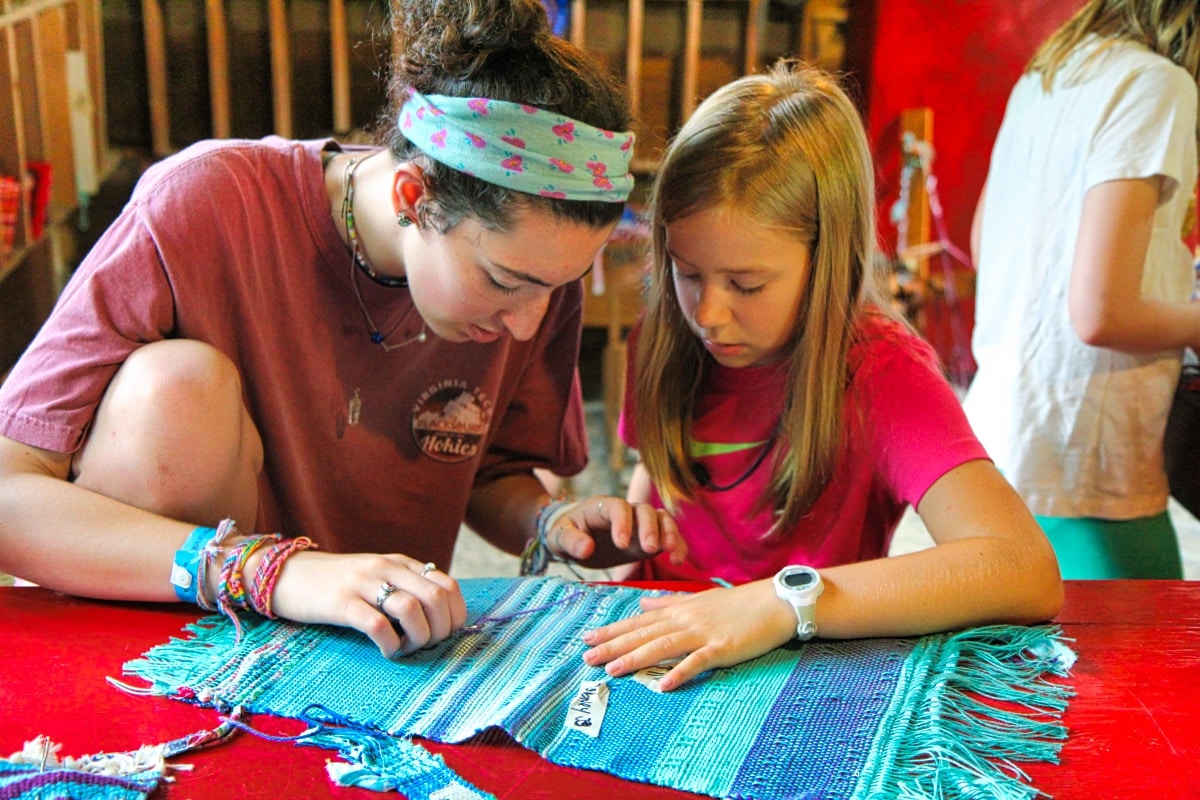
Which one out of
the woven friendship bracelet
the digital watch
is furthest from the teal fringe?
the digital watch

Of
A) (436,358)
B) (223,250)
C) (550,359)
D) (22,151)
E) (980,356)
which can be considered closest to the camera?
(223,250)

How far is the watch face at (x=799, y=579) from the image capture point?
1.02m

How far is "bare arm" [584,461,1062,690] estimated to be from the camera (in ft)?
3.23

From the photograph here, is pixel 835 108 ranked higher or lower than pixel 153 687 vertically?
higher

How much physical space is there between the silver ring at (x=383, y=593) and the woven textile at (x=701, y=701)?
0.05 m

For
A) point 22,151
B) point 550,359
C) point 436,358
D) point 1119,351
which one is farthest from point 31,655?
point 22,151

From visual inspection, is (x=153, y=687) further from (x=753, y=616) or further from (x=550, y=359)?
(x=550, y=359)

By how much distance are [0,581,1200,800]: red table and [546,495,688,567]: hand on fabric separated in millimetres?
392

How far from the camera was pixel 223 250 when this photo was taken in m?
1.19

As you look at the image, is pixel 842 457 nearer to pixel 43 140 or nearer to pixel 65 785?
pixel 65 785

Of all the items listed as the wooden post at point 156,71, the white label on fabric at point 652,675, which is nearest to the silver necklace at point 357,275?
the white label on fabric at point 652,675

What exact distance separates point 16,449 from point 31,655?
196 mm

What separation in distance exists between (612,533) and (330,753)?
0.46 m

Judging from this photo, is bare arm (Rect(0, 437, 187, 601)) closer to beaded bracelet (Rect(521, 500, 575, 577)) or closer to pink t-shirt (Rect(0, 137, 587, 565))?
pink t-shirt (Rect(0, 137, 587, 565))
